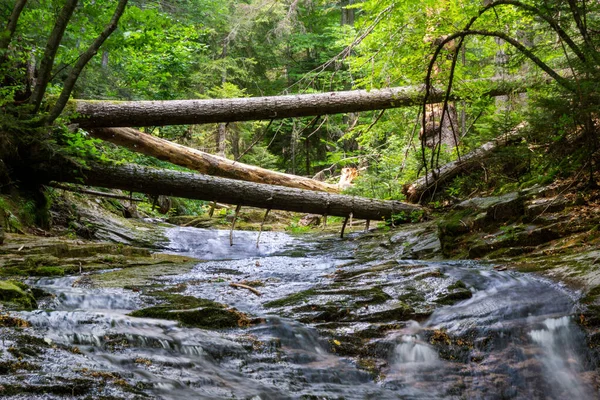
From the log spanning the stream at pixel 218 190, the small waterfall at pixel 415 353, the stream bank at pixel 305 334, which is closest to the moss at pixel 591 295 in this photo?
the stream bank at pixel 305 334

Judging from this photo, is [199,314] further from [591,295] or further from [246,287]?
[591,295]

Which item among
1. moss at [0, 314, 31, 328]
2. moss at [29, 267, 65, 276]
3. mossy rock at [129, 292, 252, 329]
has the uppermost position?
moss at [0, 314, 31, 328]

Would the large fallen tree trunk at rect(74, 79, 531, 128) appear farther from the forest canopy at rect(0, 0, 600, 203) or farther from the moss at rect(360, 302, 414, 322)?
the moss at rect(360, 302, 414, 322)

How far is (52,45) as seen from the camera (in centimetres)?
636

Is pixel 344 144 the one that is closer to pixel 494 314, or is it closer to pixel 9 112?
pixel 9 112

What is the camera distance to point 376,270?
21.4ft

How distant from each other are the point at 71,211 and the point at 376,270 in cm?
684

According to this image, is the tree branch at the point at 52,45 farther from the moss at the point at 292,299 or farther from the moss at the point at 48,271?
the moss at the point at 292,299

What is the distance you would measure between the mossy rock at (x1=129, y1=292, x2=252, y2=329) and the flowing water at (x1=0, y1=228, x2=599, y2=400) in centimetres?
17

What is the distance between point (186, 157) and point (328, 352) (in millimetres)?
8767

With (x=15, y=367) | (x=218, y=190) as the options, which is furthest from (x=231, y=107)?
(x=15, y=367)

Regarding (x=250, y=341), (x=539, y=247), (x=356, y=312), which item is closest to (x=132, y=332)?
(x=250, y=341)

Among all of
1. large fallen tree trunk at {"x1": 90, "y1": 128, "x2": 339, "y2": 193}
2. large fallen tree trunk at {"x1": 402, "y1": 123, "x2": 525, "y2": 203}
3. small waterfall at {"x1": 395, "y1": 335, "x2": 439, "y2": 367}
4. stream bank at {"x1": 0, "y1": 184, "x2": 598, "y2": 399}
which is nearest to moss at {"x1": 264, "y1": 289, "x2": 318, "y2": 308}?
stream bank at {"x1": 0, "y1": 184, "x2": 598, "y2": 399}

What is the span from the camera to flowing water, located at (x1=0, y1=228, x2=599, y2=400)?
3404mm
